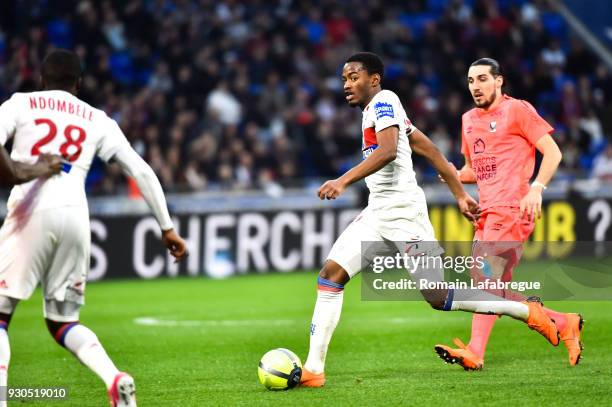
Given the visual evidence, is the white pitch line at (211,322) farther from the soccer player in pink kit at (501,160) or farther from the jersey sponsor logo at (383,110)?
the jersey sponsor logo at (383,110)

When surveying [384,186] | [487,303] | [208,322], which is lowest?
[208,322]

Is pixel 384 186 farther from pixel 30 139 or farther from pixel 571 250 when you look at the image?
pixel 571 250

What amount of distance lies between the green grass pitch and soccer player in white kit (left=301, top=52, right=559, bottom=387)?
0.38 m

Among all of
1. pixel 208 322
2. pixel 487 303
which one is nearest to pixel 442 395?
pixel 487 303

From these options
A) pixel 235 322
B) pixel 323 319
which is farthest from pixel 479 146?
pixel 235 322

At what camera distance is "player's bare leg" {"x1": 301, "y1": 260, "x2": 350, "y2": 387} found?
7.64m

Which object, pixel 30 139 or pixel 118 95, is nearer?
pixel 30 139

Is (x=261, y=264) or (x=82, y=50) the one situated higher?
(x=82, y=50)

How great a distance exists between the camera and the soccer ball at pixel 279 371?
7527mm

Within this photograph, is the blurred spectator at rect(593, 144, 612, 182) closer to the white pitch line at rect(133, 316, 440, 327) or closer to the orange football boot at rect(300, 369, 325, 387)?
the white pitch line at rect(133, 316, 440, 327)

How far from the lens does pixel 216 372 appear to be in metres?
8.49

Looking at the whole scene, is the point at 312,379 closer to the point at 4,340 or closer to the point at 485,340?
the point at 485,340

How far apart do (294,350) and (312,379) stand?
2.17 metres

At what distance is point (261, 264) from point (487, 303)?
33.8ft
